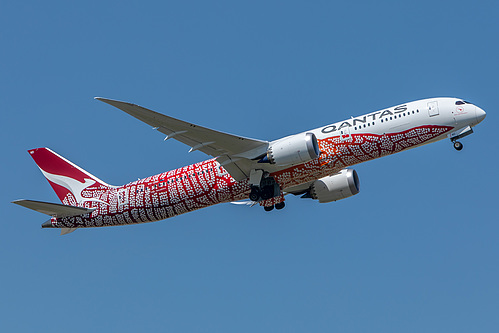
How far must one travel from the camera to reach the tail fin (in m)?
45.7

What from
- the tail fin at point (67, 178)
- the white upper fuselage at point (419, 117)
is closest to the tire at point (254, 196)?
the white upper fuselage at point (419, 117)

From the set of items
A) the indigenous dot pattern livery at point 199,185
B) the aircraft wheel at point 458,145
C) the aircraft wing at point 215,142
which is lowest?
the aircraft wheel at point 458,145

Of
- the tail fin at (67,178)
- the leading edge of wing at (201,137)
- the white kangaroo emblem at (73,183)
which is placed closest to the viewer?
the leading edge of wing at (201,137)

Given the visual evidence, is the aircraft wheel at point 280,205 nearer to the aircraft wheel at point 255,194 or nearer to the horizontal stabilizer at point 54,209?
the aircraft wheel at point 255,194

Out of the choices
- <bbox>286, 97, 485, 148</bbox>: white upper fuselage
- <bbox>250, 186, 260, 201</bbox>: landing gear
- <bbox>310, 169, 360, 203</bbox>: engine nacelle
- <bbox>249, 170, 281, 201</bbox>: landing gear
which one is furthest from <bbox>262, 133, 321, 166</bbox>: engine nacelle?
<bbox>310, 169, 360, 203</bbox>: engine nacelle

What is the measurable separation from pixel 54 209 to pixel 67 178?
425 centimetres

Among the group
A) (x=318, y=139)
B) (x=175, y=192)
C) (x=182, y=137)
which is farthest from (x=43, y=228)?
(x=318, y=139)

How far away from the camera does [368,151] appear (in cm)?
3897

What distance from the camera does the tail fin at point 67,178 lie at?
45656 mm

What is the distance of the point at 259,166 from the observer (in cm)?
4038

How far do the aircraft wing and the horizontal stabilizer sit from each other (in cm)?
896

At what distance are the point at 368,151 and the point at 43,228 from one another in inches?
820

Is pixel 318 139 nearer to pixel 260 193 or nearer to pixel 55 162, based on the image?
pixel 260 193

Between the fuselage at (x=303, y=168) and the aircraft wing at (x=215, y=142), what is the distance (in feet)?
3.39
